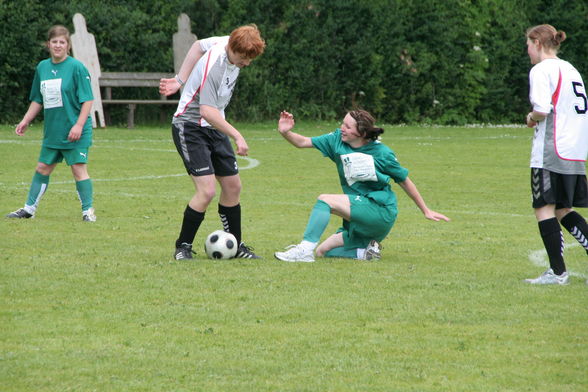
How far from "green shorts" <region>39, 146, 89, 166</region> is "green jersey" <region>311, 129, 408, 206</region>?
10.1ft

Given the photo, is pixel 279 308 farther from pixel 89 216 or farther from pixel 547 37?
pixel 89 216

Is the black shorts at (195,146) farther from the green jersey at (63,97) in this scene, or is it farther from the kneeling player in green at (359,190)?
the green jersey at (63,97)

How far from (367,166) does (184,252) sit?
1586mm

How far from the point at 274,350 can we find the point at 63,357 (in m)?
1.03

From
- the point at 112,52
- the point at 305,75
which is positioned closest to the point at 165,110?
the point at 112,52

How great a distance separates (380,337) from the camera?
5484 mm

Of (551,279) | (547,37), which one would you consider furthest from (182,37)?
(551,279)

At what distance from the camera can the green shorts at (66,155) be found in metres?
10.4

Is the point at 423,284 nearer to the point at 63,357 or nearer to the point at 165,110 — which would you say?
the point at 63,357

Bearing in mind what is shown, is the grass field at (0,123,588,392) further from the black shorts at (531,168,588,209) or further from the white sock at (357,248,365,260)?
the black shorts at (531,168,588,209)

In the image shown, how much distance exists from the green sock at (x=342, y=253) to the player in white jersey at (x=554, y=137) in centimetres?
159

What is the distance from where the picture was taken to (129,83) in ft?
83.1

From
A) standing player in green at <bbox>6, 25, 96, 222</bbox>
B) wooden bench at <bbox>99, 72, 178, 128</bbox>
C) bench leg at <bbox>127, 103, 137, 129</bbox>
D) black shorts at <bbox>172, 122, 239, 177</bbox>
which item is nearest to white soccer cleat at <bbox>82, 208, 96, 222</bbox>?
standing player in green at <bbox>6, 25, 96, 222</bbox>

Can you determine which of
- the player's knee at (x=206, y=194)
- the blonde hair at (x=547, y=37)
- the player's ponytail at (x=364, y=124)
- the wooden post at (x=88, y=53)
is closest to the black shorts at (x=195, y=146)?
the player's knee at (x=206, y=194)
